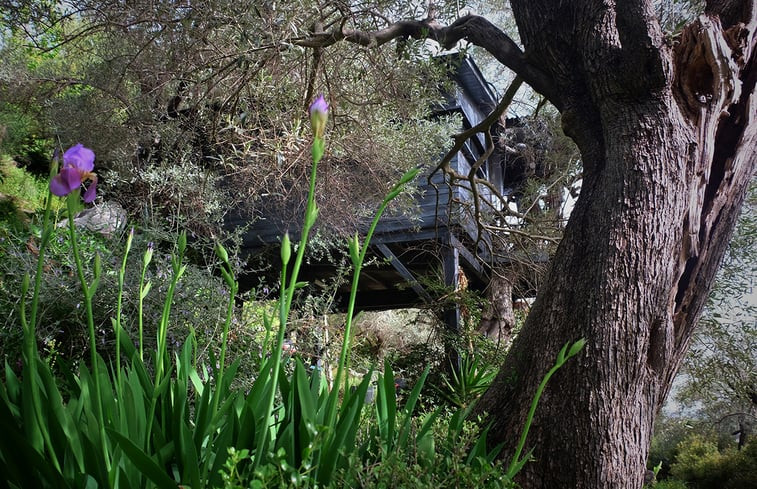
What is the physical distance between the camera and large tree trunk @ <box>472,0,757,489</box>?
2.31 metres

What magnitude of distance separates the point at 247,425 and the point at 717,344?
697cm

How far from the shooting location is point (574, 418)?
2291 millimetres

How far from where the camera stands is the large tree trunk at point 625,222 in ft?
7.58

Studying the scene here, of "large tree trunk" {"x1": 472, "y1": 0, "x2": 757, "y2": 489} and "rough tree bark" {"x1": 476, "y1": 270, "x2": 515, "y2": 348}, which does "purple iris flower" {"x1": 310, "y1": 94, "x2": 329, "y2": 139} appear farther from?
"rough tree bark" {"x1": 476, "y1": 270, "x2": 515, "y2": 348}

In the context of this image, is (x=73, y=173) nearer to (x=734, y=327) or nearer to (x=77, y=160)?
(x=77, y=160)

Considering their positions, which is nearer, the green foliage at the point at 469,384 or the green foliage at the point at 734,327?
the green foliage at the point at 469,384

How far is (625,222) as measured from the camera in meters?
2.52

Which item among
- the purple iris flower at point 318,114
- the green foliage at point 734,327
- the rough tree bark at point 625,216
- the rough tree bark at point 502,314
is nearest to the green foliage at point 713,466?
the green foliage at point 734,327

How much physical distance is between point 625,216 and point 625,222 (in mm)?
31

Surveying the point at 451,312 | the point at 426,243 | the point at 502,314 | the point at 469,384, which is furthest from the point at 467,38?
the point at 502,314

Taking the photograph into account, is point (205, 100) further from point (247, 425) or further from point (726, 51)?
point (247, 425)

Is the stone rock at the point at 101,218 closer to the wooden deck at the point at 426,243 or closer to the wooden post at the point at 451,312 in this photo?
the wooden deck at the point at 426,243

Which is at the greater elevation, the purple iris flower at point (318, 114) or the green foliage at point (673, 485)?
the purple iris flower at point (318, 114)

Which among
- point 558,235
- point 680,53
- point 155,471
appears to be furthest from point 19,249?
point 558,235
